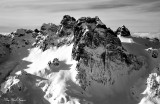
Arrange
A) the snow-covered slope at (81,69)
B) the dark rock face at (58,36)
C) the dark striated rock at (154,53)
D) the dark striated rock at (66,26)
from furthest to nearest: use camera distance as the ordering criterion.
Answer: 1. the dark striated rock at (66,26)
2. the dark rock face at (58,36)
3. the dark striated rock at (154,53)
4. the snow-covered slope at (81,69)

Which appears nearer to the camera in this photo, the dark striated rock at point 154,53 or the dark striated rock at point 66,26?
the dark striated rock at point 154,53

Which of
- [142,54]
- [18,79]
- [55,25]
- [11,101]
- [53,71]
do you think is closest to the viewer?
[11,101]

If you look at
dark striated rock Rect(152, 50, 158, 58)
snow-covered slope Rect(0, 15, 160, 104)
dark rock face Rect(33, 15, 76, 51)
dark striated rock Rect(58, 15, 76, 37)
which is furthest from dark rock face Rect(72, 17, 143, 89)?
dark striated rock Rect(58, 15, 76, 37)

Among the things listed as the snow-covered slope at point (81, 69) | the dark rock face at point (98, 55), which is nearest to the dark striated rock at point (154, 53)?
the snow-covered slope at point (81, 69)

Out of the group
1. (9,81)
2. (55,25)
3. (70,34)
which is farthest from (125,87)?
(55,25)

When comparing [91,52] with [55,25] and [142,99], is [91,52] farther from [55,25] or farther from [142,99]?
[55,25]

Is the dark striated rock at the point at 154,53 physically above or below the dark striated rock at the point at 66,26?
below

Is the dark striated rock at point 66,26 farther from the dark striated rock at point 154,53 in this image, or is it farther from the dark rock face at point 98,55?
the dark striated rock at point 154,53

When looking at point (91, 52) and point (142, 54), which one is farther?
point (142, 54)

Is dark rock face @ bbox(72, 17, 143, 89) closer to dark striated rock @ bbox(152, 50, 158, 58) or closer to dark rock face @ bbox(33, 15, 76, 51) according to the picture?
dark striated rock @ bbox(152, 50, 158, 58)
